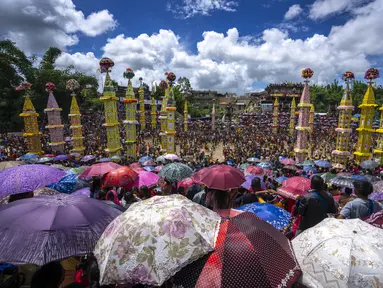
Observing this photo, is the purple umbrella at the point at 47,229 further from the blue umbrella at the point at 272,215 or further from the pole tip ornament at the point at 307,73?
the pole tip ornament at the point at 307,73

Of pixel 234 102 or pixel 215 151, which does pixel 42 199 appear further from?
pixel 234 102

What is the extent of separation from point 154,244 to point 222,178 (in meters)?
3.03

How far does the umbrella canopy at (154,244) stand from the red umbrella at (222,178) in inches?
98.0

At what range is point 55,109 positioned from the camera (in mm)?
19828

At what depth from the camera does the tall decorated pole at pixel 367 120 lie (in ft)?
52.0

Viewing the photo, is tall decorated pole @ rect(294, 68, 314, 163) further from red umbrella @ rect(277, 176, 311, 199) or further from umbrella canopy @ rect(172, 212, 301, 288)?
umbrella canopy @ rect(172, 212, 301, 288)

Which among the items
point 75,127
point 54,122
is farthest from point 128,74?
point 54,122

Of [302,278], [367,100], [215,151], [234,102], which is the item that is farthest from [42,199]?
[234,102]

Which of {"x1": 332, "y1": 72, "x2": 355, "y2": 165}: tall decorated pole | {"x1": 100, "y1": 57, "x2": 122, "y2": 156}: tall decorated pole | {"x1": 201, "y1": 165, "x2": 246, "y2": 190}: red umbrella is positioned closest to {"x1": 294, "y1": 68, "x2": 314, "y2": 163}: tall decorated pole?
{"x1": 332, "y1": 72, "x2": 355, "y2": 165}: tall decorated pole

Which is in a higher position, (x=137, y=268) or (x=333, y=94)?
(x=333, y=94)

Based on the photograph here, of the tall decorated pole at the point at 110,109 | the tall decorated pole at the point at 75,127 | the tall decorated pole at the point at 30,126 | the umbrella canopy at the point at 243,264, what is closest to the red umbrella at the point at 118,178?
the umbrella canopy at the point at 243,264

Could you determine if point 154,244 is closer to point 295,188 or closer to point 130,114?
point 295,188

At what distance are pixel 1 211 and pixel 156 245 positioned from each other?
1985 millimetres

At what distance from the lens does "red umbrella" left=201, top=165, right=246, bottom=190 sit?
4914 mm
